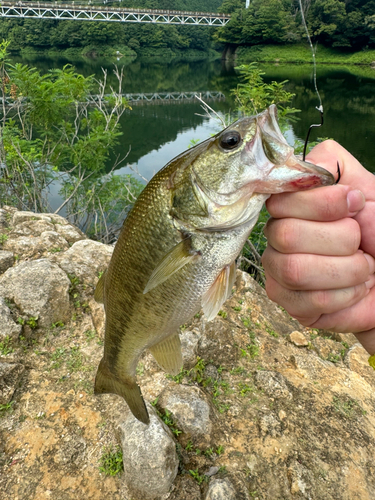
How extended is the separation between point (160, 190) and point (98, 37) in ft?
227

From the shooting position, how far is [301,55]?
1788 inches

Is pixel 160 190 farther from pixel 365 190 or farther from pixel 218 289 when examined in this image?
pixel 365 190

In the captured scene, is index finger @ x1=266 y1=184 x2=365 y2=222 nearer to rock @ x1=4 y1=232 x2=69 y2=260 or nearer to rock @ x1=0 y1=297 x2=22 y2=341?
rock @ x1=0 y1=297 x2=22 y2=341

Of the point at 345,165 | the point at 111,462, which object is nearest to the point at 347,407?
the point at 111,462

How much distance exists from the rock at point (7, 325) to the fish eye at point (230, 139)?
3.12 metres

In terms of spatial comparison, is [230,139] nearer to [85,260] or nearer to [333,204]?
[333,204]

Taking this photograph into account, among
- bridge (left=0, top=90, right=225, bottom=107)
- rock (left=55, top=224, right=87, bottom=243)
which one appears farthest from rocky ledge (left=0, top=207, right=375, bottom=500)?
bridge (left=0, top=90, right=225, bottom=107)

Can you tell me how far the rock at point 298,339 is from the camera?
4021mm

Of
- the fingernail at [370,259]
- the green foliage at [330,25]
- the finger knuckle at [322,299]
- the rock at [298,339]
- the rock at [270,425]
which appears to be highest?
the green foliage at [330,25]

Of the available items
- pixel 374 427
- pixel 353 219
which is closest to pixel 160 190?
pixel 353 219

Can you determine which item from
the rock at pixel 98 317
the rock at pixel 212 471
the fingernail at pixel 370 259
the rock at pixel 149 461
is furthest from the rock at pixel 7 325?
the fingernail at pixel 370 259

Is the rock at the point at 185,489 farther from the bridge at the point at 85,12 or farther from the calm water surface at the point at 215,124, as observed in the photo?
the bridge at the point at 85,12

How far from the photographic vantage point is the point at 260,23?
39438 mm

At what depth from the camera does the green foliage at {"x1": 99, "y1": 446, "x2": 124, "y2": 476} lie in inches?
106
